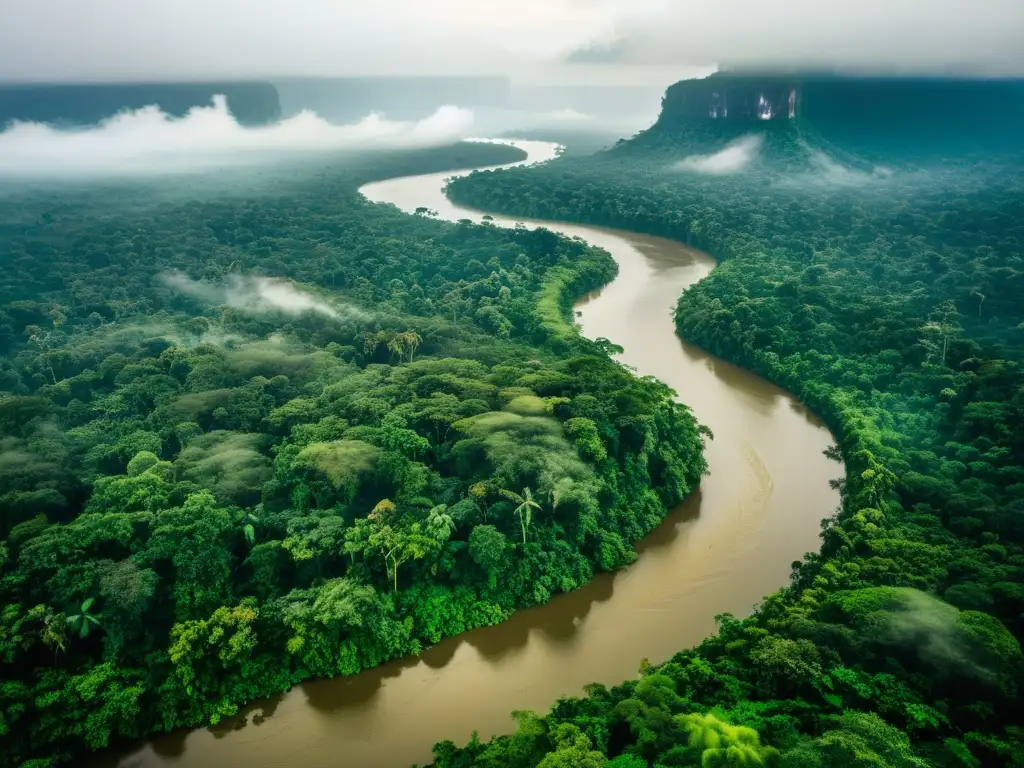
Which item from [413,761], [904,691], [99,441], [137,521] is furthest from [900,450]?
[99,441]

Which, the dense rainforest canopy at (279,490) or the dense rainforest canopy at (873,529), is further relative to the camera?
the dense rainforest canopy at (279,490)

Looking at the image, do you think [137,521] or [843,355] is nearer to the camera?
[137,521]

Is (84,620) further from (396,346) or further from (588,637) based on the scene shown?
(396,346)

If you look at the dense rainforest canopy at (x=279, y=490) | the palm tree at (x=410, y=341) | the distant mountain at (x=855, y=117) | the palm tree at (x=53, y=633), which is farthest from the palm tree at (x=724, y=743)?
the distant mountain at (x=855, y=117)

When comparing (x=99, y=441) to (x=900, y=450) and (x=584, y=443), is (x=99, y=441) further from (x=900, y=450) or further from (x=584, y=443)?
(x=900, y=450)

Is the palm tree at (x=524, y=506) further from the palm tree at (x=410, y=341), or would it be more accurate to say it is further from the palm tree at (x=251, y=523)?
the palm tree at (x=410, y=341)

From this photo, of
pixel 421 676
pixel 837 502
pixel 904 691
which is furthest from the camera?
pixel 837 502

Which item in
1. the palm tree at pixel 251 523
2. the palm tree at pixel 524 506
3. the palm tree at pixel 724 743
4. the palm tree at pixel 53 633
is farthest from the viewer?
the palm tree at pixel 524 506
